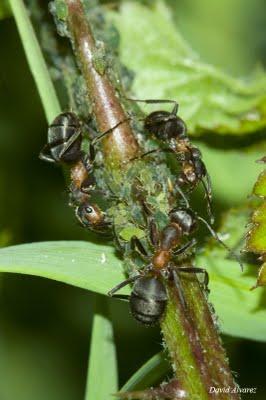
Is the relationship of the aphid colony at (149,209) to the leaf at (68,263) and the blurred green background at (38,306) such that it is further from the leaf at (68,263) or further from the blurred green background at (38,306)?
the blurred green background at (38,306)

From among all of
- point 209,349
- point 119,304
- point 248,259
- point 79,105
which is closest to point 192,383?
point 209,349

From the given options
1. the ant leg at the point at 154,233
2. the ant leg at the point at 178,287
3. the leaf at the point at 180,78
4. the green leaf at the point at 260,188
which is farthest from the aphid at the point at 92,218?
the leaf at the point at 180,78

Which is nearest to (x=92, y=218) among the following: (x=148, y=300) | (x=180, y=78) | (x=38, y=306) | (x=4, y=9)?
(x=148, y=300)

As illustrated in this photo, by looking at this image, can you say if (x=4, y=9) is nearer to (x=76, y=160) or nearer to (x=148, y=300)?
(x=76, y=160)

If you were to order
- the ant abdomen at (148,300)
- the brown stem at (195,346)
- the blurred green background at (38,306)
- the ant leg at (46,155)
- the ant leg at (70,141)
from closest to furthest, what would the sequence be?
the brown stem at (195,346)
the ant abdomen at (148,300)
the ant leg at (70,141)
the ant leg at (46,155)
the blurred green background at (38,306)

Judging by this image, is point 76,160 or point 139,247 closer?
point 139,247

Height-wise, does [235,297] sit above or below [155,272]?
below
